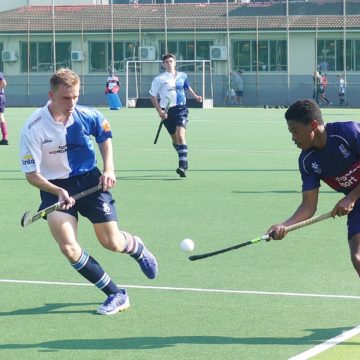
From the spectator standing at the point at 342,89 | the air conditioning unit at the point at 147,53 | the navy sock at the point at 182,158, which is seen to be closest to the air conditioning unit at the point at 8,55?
the air conditioning unit at the point at 147,53

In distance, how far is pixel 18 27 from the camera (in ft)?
185

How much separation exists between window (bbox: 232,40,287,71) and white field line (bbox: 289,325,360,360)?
4556cm

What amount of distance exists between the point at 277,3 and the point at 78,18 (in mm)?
10352

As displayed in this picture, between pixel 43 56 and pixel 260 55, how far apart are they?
1136 centimetres

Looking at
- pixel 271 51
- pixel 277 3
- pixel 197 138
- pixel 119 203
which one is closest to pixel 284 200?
pixel 119 203

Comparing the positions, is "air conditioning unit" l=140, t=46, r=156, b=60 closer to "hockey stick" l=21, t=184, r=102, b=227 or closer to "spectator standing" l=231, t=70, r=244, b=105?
"spectator standing" l=231, t=70, r=244, b=105

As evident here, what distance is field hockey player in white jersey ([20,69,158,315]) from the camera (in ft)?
24.3

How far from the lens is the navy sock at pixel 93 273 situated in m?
7.48

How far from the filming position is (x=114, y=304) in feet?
24.5

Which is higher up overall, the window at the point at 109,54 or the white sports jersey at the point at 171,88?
the window at the point at 109,54

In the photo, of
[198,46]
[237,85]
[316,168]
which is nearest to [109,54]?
[198,46]

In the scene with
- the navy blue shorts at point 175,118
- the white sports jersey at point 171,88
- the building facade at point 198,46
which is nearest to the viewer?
the navy blue shorts at point 175,118

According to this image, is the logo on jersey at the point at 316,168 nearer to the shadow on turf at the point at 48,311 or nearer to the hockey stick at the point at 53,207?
the hockey stick at the point at 53,207

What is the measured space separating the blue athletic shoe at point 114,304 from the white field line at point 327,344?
1.58 m
